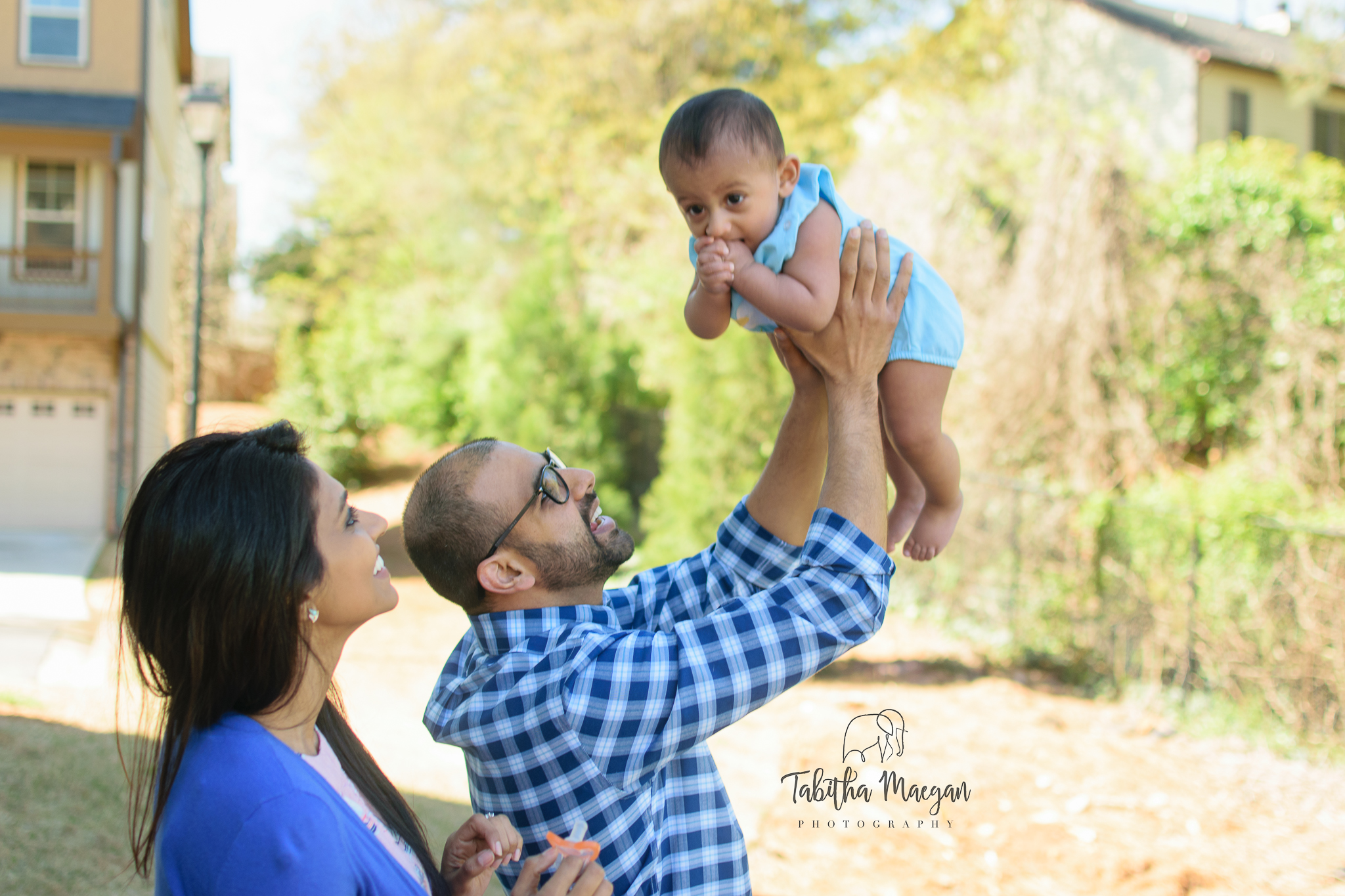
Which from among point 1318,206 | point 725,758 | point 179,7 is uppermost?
point 179,7

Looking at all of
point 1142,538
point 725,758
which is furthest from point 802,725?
point 1142,538

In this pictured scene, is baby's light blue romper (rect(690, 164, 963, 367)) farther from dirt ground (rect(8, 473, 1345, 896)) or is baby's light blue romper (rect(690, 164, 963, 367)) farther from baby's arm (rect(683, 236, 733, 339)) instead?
dirt ground (rect(8, 473, 1345, 896))

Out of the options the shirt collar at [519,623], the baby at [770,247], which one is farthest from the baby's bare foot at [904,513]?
the shirt collar at [519,623]

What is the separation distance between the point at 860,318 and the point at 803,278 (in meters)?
0.16

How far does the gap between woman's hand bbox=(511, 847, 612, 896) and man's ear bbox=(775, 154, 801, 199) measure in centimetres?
141

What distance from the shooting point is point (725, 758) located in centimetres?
630

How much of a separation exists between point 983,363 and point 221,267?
2195cm

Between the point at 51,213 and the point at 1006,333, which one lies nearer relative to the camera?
the point at 1006,333

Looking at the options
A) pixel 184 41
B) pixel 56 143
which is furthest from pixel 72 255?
pixel 184 41

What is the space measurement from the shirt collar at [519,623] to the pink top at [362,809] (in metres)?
0.37

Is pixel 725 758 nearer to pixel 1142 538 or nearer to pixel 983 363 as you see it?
pixel 1142 538

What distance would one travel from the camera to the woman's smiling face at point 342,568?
1.55m

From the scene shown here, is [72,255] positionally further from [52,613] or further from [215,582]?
[215,582]

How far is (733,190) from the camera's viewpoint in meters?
2.10
